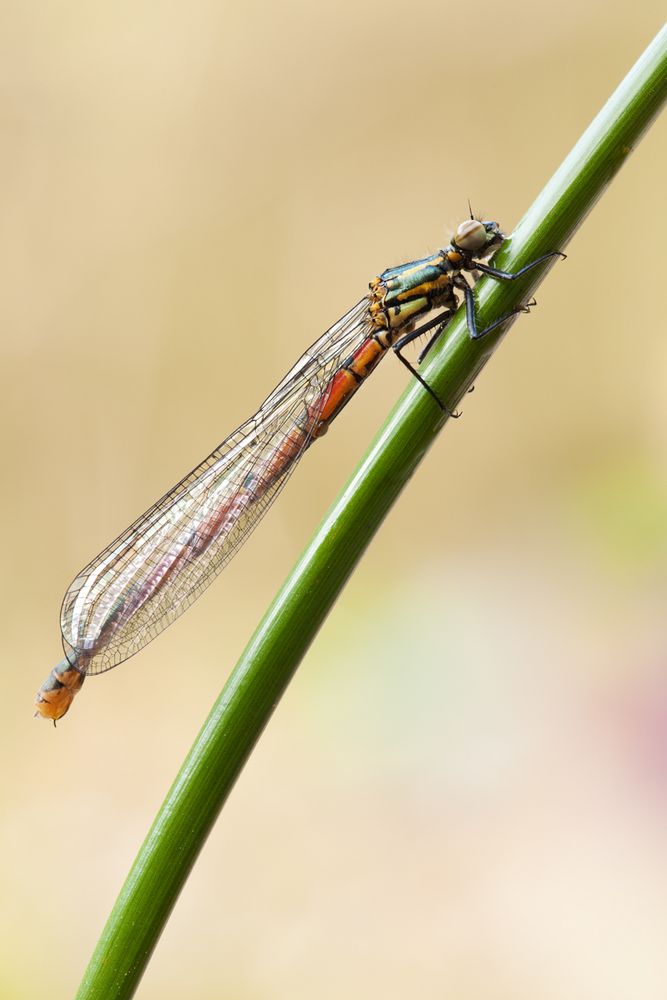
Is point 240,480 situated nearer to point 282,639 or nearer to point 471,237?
point 471,237

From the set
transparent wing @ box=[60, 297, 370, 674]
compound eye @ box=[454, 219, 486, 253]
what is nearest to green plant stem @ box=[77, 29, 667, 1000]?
compound eye @ box=[454, 219, 486, 253]

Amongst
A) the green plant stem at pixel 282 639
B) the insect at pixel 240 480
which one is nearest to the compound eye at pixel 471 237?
the insect at pixel 240 480

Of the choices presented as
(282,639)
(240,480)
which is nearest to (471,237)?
(240,480)

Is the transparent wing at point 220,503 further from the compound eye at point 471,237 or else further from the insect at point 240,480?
the compound eye at point 471,237

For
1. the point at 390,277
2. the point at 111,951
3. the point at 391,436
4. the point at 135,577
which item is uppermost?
the point at 390,277

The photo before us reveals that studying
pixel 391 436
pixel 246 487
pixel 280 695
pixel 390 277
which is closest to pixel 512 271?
pixel 391 436

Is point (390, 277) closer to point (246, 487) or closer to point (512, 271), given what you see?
point (246, 487)
